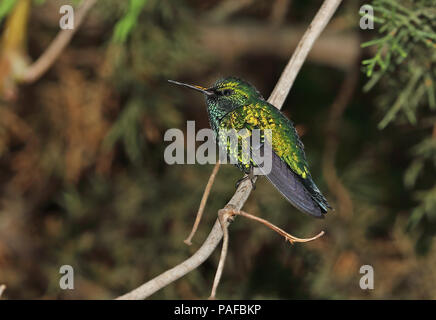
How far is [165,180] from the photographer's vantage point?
5922 millimetres

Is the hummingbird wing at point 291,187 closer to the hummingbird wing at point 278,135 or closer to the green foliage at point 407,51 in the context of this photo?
the hummingbird wing at point 278,135

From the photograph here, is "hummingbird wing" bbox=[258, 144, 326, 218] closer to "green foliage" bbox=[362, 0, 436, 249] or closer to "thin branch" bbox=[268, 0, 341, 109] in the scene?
"thin branch" bbox=[268, 0, 341, 109]

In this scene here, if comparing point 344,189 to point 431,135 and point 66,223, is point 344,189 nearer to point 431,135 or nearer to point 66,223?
point 431,135

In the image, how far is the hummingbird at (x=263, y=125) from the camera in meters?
2.81

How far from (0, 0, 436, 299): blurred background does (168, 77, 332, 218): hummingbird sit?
189 centimetres

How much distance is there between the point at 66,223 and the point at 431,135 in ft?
11.0

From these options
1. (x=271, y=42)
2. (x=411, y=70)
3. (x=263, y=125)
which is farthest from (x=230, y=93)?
(x=271, y=42)

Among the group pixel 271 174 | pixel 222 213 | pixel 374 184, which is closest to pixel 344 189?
pixel 374 184

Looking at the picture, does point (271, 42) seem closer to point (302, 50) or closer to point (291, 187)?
point (302, 50)

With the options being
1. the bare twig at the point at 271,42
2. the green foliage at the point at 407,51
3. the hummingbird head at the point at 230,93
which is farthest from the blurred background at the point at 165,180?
the hummingbird head at the point at 230,93

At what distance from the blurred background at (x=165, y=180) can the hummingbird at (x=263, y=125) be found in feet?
6.20

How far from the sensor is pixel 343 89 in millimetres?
5395

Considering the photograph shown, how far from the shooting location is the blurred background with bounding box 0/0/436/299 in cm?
525

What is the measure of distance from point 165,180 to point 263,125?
117 inches
